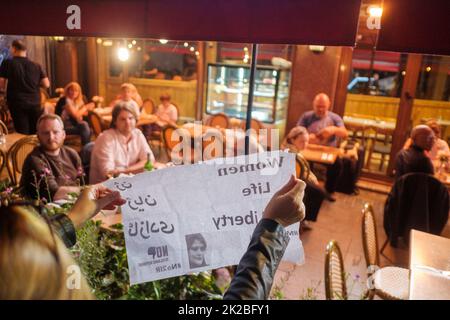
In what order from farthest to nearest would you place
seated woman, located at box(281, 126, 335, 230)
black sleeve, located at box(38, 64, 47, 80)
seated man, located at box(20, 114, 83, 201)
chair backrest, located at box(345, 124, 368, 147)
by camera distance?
chair backrest, located at box(345, 124, 368, 147) → black sleeve, located at box(38, 64, 47, 80) → seated woman, located at box(281, 126, 335, 230) → seated man, located at box(20, 114, 83, 201)

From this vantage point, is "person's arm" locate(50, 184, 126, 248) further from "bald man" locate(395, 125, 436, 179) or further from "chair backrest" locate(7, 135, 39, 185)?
"bald man" locate(395, 125, 436, 179)

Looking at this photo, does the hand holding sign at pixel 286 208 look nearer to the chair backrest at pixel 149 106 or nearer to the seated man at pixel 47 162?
the seated man at pixel 47 162

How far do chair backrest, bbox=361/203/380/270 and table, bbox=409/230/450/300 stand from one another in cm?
28

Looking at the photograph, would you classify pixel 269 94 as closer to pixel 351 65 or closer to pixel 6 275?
pixel 351 65

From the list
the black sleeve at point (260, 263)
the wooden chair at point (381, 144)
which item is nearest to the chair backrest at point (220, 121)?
the wooden chair at point (381, 144)

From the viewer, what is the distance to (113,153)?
3693 mm

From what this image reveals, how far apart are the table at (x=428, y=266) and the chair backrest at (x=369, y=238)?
0.92ft

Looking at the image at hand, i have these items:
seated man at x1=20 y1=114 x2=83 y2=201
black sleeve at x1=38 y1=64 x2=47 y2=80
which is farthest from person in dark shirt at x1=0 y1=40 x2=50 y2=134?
seated man at x1=20 y1=114 x2=83 y2=201

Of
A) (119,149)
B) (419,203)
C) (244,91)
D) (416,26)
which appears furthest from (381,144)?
(416,26)

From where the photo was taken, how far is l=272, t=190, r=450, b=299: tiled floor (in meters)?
3.44
